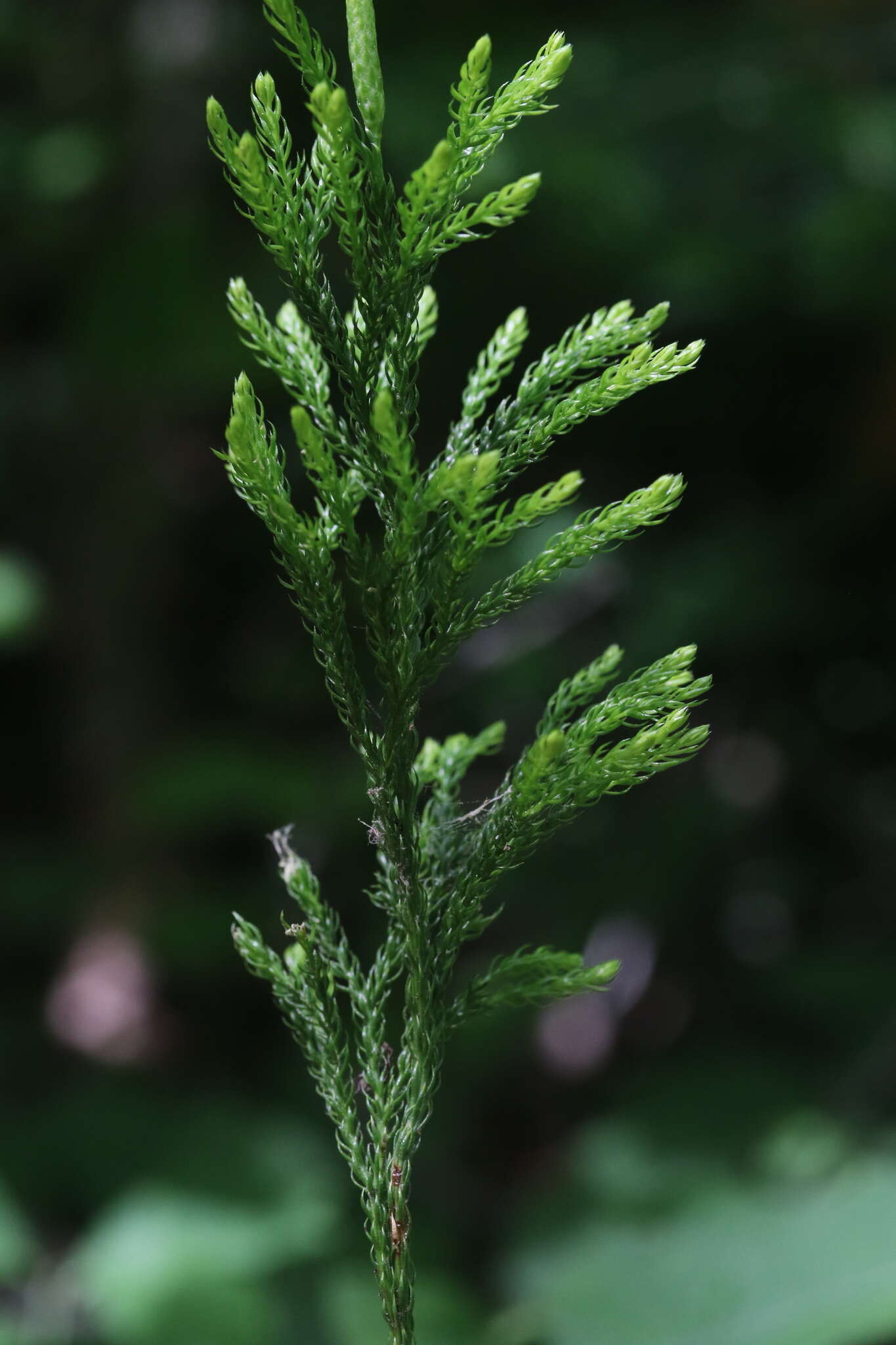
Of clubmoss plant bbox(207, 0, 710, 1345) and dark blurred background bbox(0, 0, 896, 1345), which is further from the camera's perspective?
dark blurred background bbox(0, 0, 896, 1345)

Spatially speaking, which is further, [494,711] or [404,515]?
[494,711]

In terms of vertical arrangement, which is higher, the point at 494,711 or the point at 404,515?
the point at 404,515

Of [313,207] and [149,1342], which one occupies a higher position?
[313,207]

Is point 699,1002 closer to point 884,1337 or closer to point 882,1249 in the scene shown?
point 882,1249

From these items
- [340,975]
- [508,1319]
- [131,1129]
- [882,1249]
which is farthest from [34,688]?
[340,975]
